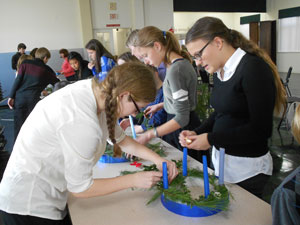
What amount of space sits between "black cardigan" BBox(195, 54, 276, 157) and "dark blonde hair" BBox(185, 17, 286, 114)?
8cm

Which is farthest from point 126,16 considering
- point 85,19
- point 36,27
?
point 36,27

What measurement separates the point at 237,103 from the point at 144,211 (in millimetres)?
584

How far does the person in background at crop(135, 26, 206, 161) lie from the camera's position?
5.38ft

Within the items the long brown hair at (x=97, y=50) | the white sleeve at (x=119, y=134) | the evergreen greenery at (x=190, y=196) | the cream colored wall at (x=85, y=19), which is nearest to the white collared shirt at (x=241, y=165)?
the evergreen greenery at (x=190, y=196)

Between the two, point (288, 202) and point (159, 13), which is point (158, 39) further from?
point (159, 13)

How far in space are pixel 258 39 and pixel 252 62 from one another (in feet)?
38.1

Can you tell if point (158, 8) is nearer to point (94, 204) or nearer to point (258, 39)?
point (258, 39)

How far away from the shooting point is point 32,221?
1.03 m

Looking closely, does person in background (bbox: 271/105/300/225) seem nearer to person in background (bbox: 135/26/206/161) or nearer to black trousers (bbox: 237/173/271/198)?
black trousers (bbox: 237/173/271/198)

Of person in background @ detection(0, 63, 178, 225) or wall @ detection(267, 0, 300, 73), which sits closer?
person in background @ detection(0, 63, 178, 225)

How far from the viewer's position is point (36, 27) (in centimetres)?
759

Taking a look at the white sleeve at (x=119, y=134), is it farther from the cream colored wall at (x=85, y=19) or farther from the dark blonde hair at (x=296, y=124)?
the cream colored wall at (x=85, y=19)

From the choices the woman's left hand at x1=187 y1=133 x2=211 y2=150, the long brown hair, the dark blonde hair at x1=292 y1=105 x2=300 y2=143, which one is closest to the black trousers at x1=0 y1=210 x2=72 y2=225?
the woman's left hand at x1=187 y1=133 x2=211 y2=150

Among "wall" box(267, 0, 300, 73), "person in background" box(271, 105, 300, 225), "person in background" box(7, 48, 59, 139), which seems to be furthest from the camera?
"wall" box(267, 0, 300, 73)
